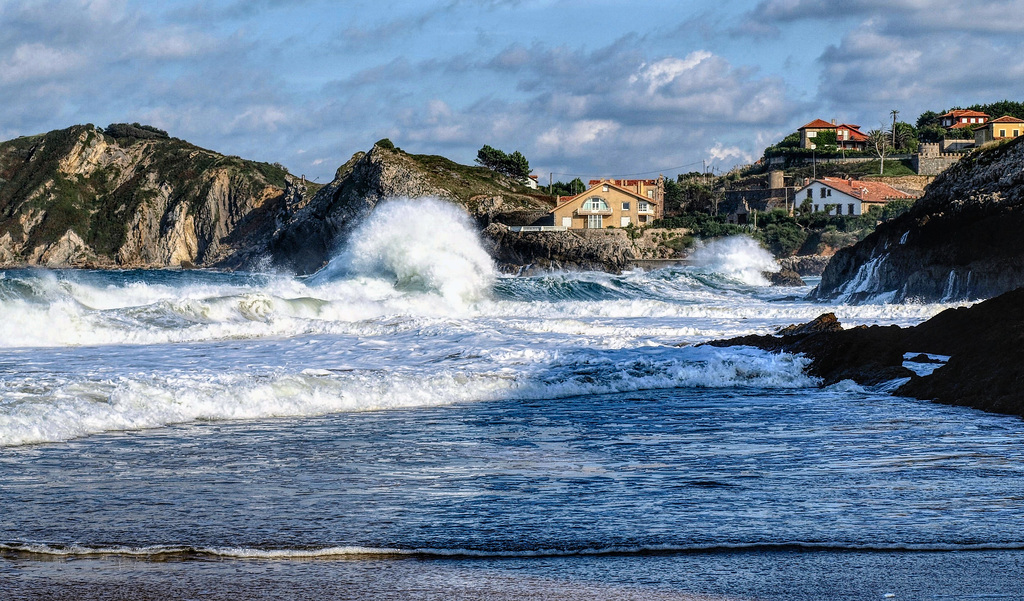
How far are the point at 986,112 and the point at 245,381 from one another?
116560mm

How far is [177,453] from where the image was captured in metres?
7.29

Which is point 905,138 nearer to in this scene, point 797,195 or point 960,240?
point 797,195

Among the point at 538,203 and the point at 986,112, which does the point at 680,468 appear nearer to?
the point at 538,203

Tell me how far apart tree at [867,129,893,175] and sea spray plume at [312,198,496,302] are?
221 ft

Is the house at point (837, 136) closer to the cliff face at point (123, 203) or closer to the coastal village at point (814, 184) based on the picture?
the coastal village at point (814, 184)

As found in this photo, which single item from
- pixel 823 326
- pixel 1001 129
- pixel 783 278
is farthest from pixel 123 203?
pixel 823 326

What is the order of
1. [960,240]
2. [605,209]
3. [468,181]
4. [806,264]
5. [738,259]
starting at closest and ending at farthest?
1. [960,240]
2. [738,259]
3. [806,264]
4. [605,209]
5. [468,181]

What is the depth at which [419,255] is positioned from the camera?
32.2m

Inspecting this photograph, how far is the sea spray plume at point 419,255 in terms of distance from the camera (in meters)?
30.6

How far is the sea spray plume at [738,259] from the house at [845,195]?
Answer: 1190 cm

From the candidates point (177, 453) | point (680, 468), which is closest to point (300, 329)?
point (177, 453)

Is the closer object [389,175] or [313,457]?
[313,457]

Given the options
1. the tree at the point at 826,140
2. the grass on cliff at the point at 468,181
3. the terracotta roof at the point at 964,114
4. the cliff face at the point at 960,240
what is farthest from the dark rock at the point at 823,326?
the terracotta roof at the point at 964,114

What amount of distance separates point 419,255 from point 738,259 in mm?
38066
